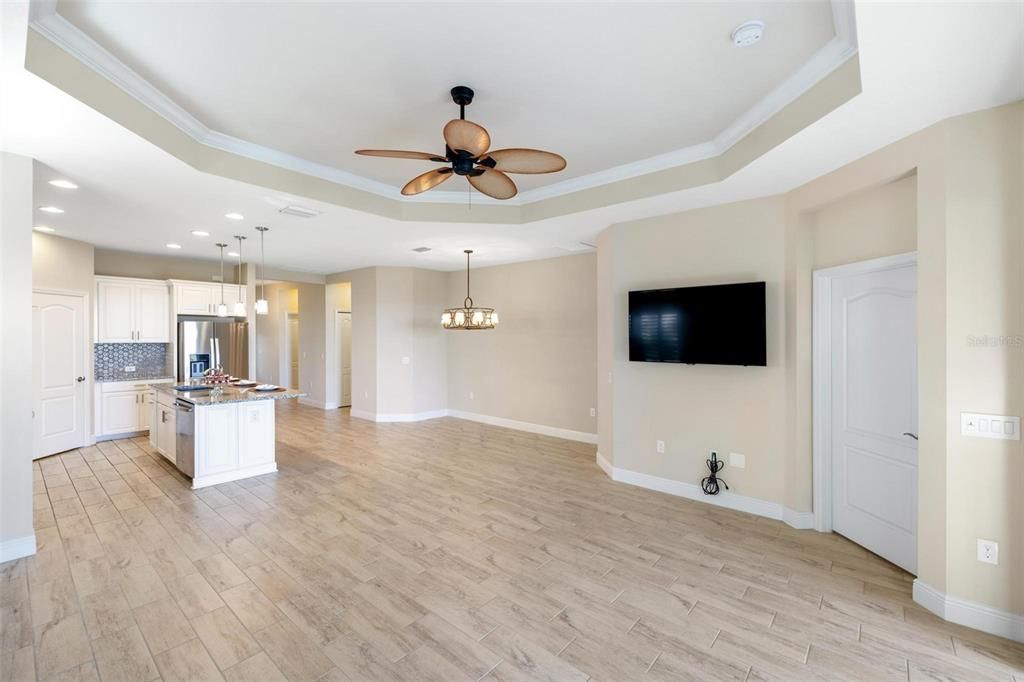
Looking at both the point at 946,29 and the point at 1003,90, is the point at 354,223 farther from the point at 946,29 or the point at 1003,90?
the point at 1003,90

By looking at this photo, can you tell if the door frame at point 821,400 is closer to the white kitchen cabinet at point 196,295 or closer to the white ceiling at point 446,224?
the white ceiling at point 446,224

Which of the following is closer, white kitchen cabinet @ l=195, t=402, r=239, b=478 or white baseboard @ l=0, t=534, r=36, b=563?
white baseboard @ l=0, t=534, r=36, b=563

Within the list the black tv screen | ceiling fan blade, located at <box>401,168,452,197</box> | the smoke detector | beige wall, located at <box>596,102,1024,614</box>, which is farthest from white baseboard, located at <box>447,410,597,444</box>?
the smoke detector

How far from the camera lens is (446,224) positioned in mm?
4695

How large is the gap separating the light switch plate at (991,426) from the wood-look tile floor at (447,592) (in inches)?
40.9

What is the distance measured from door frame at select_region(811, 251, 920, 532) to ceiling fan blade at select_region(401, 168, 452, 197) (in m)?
2.97

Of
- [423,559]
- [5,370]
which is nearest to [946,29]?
[423,559]

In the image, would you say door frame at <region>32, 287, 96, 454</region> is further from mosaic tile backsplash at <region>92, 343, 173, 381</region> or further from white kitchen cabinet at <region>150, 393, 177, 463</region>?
white kitchen cabinet at <region>150, 393, 177, 463</region>

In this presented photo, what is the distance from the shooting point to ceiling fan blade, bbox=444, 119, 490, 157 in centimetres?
224

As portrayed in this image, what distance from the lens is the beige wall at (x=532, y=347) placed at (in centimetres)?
643

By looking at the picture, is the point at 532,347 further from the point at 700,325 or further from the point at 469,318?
the point at 700,325

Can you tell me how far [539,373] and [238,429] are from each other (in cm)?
409

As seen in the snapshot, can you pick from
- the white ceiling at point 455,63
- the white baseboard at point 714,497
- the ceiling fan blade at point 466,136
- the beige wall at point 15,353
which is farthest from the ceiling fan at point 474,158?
the white baseboard at point 714,497

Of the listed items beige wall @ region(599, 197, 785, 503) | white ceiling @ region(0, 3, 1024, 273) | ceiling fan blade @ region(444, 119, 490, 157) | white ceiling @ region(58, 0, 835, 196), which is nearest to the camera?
white ceiling @ region(0, 3, 1024, 273)
